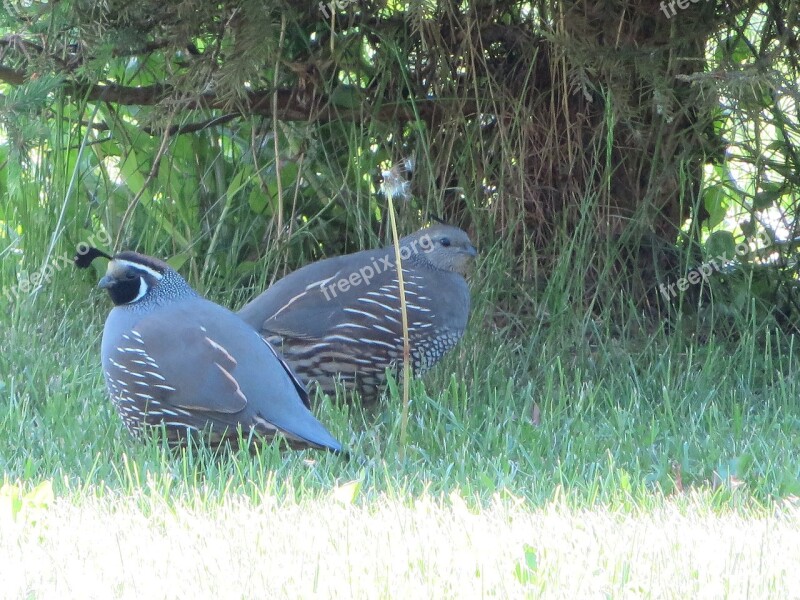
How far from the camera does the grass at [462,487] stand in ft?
7.89

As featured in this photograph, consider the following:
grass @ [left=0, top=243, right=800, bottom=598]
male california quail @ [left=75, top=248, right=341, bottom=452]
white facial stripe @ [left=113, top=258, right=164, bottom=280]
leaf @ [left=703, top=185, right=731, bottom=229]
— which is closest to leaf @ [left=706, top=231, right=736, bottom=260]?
leaf @ [left=703, top=185, right=731, bottom=229]

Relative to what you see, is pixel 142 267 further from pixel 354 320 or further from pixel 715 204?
pixel 715 204

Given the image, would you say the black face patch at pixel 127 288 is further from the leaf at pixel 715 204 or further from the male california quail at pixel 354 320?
the leaf at pixel 715 204

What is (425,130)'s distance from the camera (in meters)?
5.69

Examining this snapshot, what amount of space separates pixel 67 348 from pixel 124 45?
4.24 feet

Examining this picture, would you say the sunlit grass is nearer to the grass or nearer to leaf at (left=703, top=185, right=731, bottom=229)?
the grass

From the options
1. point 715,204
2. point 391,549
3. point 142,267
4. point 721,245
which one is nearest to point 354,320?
point 142,267

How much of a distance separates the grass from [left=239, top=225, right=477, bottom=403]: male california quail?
20 centimetres

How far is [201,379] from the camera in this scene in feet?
11.9

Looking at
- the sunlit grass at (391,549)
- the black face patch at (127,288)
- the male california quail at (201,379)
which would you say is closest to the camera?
the sunlit grass at (391,549)

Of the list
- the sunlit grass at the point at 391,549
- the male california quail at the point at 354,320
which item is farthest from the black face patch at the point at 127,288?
the sunlit grass at the point at 391,549

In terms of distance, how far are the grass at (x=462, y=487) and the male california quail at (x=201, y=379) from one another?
0.10m

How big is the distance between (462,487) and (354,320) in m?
1.60

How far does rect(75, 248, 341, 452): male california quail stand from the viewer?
3586mm
